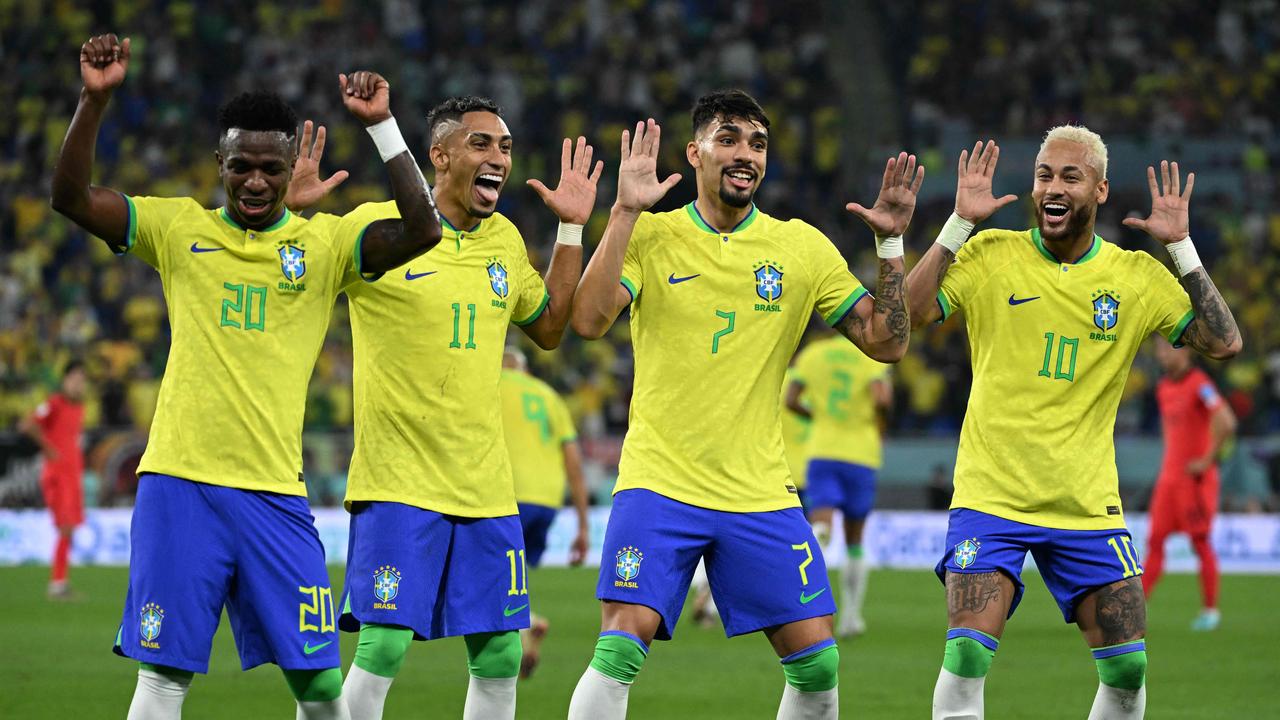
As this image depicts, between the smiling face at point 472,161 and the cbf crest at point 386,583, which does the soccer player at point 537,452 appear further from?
the cbf crest at point 386,583

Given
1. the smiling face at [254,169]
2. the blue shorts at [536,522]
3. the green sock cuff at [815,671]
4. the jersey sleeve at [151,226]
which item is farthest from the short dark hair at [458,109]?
the blue shorts at [536,522]

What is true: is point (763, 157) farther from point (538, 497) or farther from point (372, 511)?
point (538, 497)

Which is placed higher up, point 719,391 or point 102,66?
point 102,66

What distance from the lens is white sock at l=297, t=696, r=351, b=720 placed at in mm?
5910

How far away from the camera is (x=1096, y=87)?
92.7 ft

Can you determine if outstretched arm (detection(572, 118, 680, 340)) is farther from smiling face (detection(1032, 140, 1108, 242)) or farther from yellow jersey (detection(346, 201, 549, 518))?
smiling face (detection(1032, 140, 1108, 242))

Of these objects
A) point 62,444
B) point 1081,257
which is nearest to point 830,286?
point 1081,257

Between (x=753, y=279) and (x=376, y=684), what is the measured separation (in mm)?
2063

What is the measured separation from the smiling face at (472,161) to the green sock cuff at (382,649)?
5.30 ft

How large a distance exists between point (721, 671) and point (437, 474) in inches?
222

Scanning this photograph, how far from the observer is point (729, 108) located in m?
6.64

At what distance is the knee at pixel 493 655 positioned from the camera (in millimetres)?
6445

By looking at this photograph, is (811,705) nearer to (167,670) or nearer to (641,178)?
(641,178)

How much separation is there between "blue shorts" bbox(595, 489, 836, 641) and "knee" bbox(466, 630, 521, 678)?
0.42m
